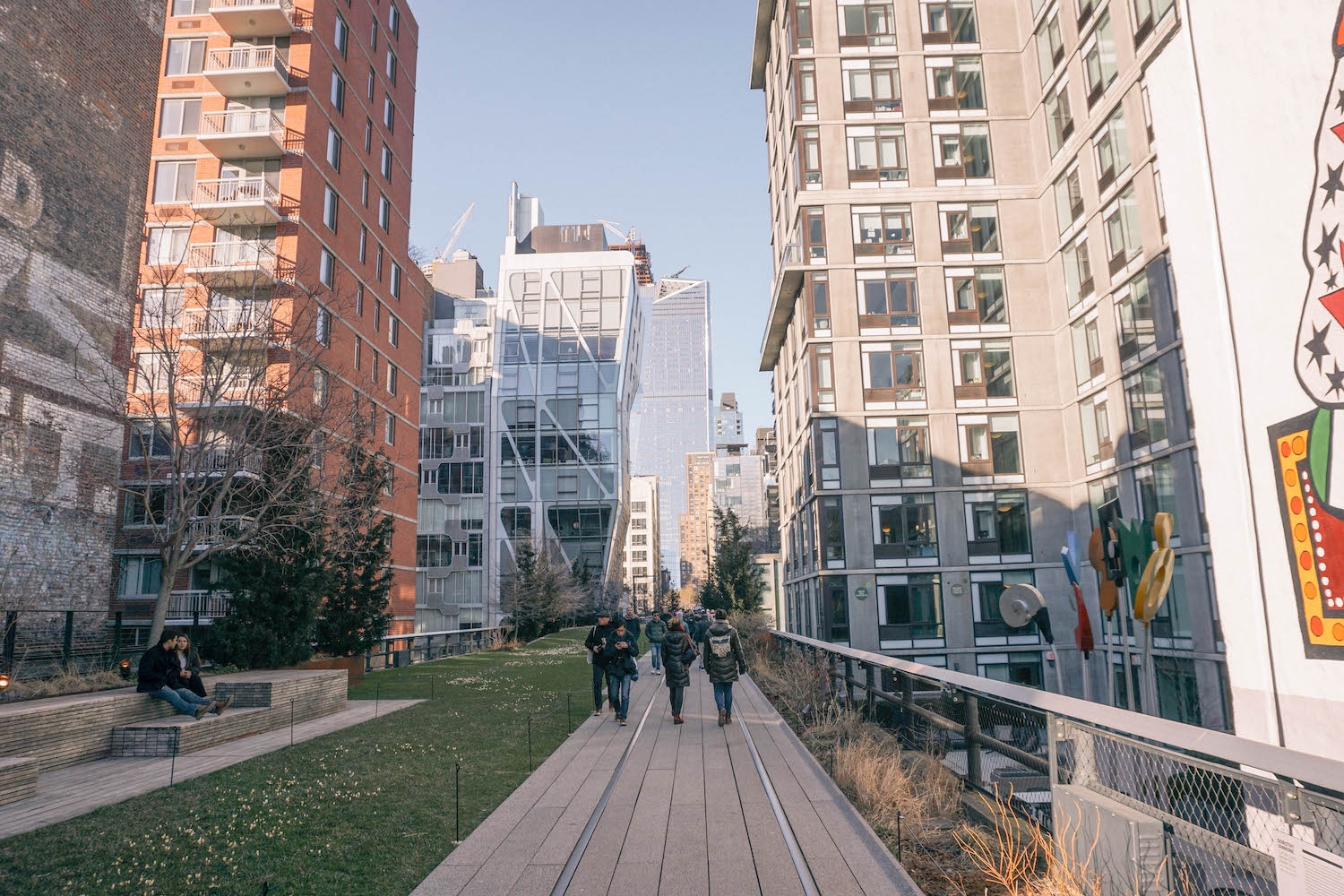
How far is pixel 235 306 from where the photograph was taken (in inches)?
1239

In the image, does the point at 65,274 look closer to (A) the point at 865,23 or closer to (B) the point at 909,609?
(B) the point at 909,609

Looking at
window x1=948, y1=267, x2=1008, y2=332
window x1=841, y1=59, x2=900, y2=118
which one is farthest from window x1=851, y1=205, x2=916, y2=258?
window x1=841, y1=59, x2=900, y2=118

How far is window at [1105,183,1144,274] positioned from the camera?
29025 mm

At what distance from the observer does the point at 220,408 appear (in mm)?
20688

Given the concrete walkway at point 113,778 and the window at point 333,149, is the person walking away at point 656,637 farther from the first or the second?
the window at point 333,149

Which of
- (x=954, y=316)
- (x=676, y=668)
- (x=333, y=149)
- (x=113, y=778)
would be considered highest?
(x=333, y=149)

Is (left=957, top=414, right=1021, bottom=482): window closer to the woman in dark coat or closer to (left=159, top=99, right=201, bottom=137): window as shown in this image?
the woman in dark coat

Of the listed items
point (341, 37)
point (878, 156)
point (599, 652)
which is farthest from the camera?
point (878, 156)

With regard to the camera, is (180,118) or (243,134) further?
(180,118)

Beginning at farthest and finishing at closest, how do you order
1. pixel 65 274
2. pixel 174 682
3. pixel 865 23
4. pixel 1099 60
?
pixel 865 23
pixel 1099 60
pixel 65 274
pixel 174 682

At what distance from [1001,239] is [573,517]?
5511 centimetres

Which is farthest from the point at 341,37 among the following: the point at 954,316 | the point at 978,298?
the point at 978,298

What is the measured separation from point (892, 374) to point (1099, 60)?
13935mm

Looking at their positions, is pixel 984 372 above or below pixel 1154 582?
above
